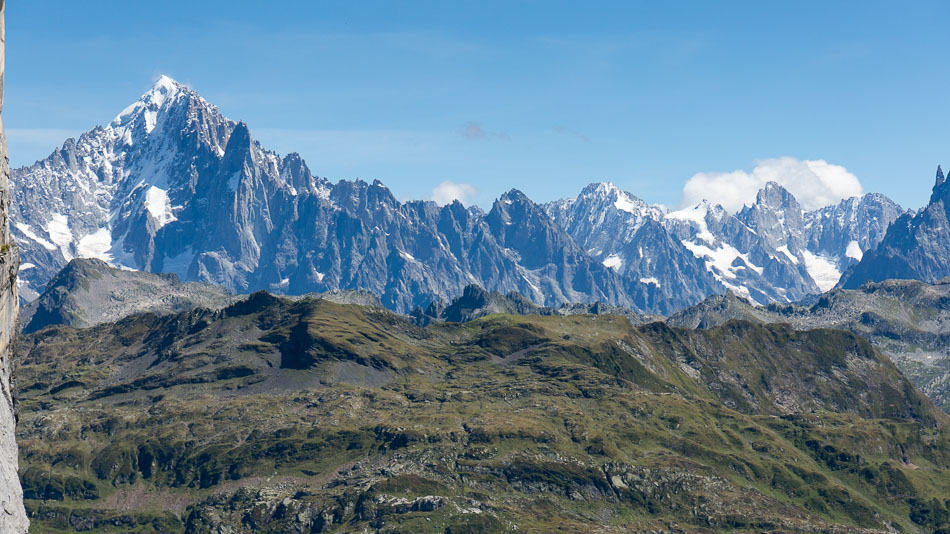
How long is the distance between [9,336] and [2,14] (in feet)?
69.9

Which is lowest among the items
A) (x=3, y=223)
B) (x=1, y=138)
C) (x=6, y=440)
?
(x=6, y=440)

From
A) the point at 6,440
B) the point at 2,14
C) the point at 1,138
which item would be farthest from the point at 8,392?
the point at 2,14

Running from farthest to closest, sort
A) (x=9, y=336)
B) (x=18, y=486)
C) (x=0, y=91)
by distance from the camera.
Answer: (x=9, y=336), (x=18, y=486), (x=0, y=91)

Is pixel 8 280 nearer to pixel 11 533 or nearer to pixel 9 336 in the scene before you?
pixel 9 336

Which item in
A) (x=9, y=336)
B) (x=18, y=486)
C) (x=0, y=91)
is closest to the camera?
(x=0, y=91)

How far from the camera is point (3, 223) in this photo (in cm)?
6041

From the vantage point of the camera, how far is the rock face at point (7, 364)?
59.5 metres

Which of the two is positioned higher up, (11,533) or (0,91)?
(0,91)

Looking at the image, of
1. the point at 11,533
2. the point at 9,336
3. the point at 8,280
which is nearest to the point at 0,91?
the point at 8,280

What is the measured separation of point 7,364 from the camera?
6600 cm

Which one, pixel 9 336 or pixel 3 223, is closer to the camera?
pixel 3 223

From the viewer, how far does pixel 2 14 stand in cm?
5850

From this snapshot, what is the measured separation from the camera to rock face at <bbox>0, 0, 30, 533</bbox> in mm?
59531

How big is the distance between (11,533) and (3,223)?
18182mm
